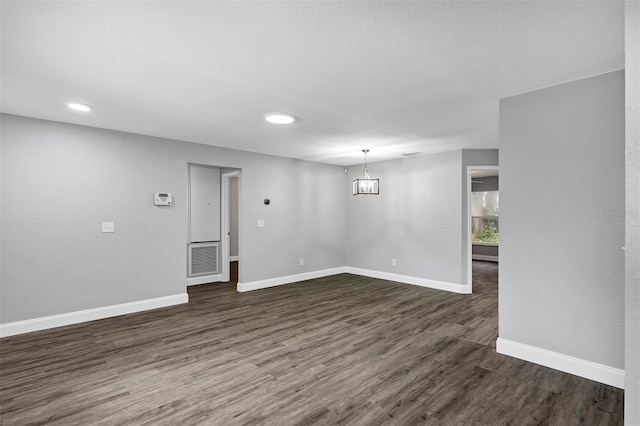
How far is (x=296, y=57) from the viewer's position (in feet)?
7.37

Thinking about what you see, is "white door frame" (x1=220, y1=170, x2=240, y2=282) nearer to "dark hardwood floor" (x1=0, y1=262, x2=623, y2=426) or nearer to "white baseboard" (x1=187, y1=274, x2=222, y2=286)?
"white baseboard" (x1=187, y1=274, x2=222, y2=286)

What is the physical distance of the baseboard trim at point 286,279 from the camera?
562cm

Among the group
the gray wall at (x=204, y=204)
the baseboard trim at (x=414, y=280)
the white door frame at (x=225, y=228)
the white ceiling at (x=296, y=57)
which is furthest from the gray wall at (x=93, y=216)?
the baseboard trim at (x=414, y=280)

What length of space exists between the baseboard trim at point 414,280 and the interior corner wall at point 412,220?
69 millimetres

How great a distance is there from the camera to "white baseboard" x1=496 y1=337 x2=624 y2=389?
248 centimetres

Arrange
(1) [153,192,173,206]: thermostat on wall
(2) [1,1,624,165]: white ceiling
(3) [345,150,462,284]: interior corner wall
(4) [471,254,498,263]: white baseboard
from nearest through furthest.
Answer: (2) [1,1,624,165]: white ceiling
(1) [153,192,173,206]: thermostat on wall
(3) [345,150,462,284]: interior corner wall
(4) [471,254,498,263]: white baseboard

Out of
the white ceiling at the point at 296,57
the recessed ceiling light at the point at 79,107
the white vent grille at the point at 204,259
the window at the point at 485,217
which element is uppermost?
the white ceiling at the point at 296,57

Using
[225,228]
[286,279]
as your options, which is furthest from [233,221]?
[286,279]

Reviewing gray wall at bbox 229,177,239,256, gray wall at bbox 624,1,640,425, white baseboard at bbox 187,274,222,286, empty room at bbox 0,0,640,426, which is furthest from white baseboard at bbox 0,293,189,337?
gray wall at bbox 624,1,640,425

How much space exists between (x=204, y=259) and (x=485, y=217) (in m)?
8.28

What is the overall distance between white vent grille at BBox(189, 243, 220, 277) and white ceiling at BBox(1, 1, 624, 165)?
3181 millimetres

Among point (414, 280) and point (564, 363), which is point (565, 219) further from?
point (414, 280)

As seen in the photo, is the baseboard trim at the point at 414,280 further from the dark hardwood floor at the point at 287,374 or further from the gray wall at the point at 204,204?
the gray wall at the point at 204,204

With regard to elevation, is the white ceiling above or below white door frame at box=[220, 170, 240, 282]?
above
